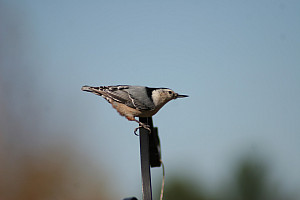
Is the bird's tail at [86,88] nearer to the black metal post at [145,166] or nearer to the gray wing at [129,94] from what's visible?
the gray wing at [129,94]

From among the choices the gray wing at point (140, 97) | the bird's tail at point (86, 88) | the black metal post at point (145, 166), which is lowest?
the black metal post at point (145, 166)

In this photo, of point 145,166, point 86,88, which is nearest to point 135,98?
point 86,88

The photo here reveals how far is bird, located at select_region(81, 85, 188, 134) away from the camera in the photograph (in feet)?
4.23

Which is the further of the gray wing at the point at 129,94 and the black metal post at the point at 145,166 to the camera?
the gray wing at the point at 129,94

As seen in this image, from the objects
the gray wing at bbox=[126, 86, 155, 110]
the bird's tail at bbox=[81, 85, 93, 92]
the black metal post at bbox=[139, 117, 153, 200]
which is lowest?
the black metal post at bbox=[139, 117, 153, 200]

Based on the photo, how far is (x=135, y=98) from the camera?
4.34ft

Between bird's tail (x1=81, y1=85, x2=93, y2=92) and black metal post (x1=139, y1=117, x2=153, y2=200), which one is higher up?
bird's tail (x1=81, y1=85, x2=93, y2=92)

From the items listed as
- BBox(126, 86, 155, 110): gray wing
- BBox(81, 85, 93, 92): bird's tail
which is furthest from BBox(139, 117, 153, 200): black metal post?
BBox(81, 85, 93, 92): bird's tail

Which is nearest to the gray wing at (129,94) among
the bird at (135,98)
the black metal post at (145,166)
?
the bird at (135,98)

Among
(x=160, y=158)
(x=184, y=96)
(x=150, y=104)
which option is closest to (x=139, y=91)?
(x=150, y=104)

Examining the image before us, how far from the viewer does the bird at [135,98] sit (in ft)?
4.23

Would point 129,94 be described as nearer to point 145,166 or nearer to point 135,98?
point 135,98

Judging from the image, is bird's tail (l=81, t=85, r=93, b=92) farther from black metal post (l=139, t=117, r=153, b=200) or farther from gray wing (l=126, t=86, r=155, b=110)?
black metal post (l=139, t=117, r=153, b=200)

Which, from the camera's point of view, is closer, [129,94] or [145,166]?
[145,166]
